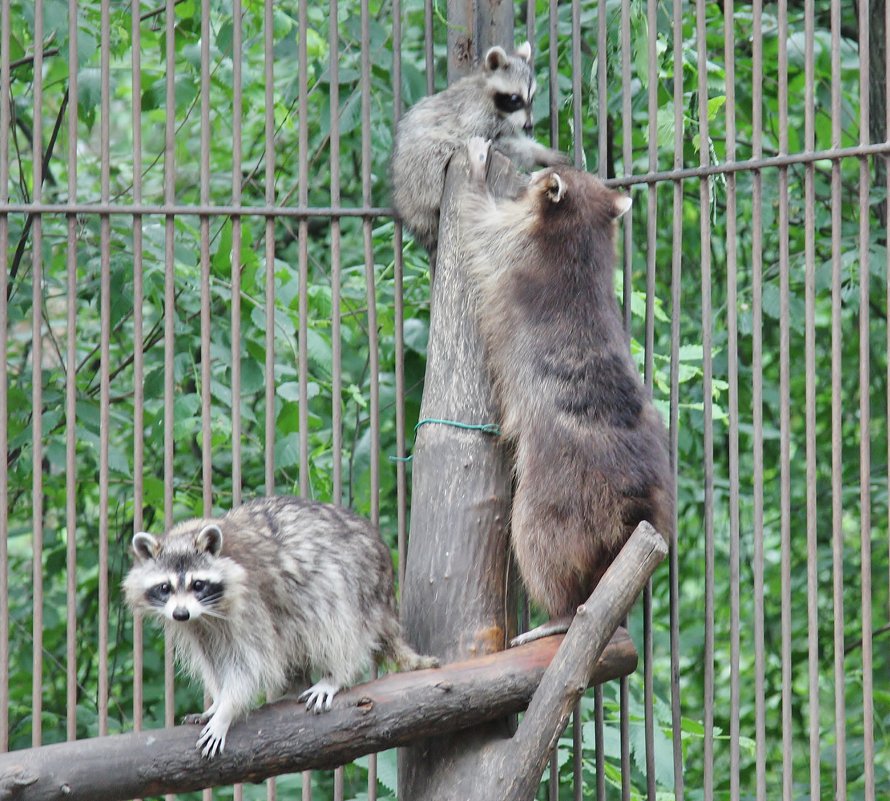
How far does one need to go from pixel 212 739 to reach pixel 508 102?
2620 mm

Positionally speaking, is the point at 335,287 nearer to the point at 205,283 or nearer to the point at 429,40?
the point at 205,283

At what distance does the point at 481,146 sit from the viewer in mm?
4641

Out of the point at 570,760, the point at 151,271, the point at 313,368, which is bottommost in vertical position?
the point at 570,760

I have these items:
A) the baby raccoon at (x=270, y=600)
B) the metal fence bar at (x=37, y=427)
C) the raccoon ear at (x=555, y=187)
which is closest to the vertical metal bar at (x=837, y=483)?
the raccoon ear at (x=555, y=187)

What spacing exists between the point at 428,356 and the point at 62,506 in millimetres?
2486

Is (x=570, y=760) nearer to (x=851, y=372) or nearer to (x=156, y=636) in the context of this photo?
(x=156, y=636)

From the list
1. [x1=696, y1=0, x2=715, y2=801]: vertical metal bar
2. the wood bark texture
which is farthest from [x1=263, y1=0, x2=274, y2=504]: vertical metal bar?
[x1=696, y1=0, x2=715, y2=801]: vertical metal bar

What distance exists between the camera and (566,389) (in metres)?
4.21

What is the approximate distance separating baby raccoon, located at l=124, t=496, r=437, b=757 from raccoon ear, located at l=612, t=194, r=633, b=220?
1340 mm

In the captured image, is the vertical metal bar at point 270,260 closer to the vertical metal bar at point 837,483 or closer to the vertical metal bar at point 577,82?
the vertical metal bar at point 577,82

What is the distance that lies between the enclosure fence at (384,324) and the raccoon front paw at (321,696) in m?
0.64

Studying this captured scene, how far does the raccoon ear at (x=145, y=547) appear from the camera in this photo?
12.8 ft

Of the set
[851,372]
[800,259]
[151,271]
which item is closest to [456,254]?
[151,271]

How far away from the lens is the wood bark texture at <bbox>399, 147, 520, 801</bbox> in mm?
4238
